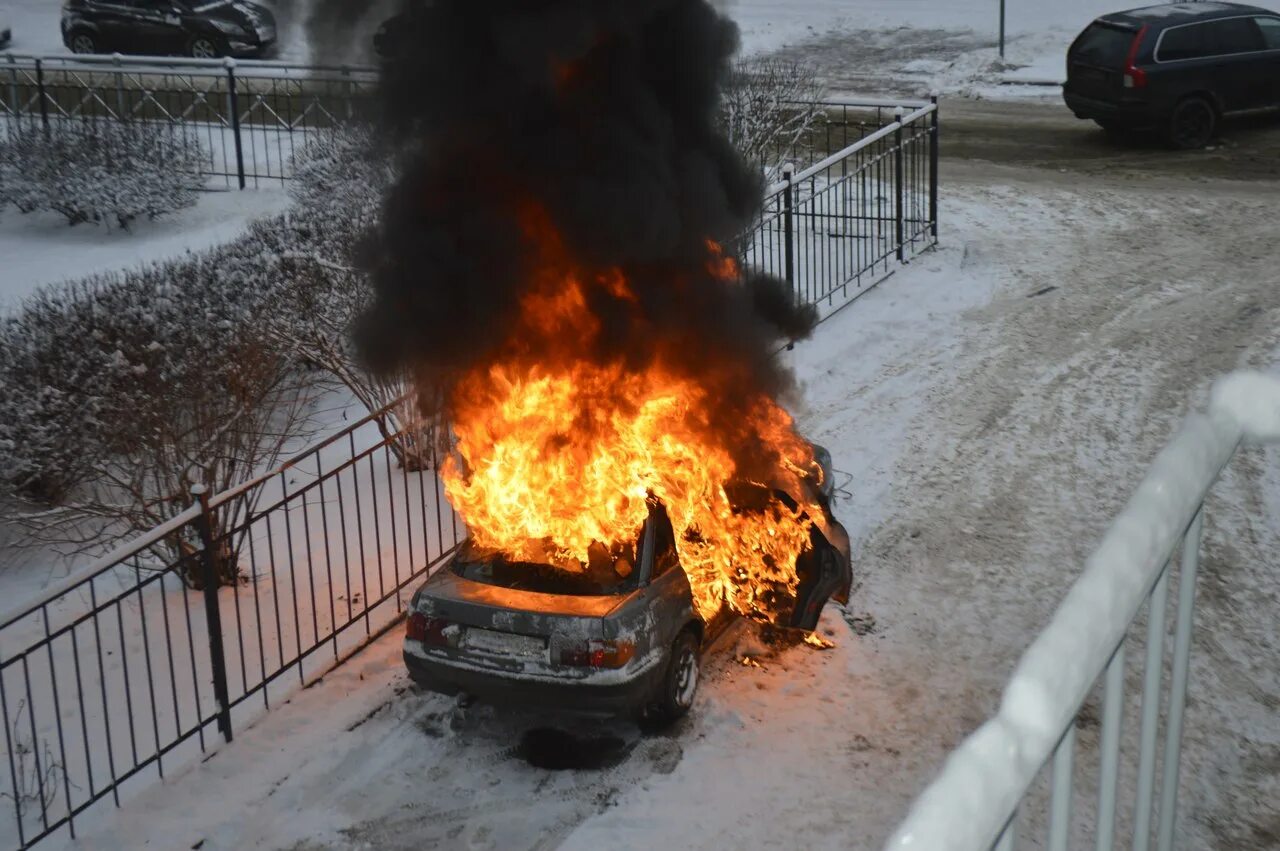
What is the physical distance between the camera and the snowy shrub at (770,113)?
Result: 51.5ft

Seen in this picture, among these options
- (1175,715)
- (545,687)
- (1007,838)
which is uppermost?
(1007,838)

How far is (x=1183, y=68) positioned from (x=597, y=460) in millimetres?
14046

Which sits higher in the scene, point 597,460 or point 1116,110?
point 1116,110

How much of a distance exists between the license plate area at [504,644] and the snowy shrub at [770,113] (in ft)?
28.5

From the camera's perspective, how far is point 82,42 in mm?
25797

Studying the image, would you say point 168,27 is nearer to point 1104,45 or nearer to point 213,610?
point 1104,45

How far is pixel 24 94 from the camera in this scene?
21.1 m

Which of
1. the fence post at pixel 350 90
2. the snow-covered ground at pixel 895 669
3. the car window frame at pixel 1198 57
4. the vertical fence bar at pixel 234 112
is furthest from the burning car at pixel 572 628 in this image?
the car window frame at pixel 1198 57

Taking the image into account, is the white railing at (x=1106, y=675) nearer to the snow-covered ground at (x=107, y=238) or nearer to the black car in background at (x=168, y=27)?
the snow-covered ground at (x=107, y=238)

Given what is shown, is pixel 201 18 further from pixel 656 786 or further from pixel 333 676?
pixel 656 786

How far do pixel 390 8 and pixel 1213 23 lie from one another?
15.1 meters

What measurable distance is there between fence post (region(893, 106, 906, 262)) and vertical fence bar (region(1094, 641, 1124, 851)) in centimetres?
1321

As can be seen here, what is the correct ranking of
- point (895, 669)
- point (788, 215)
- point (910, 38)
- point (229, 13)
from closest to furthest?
point (895, 669) → point (788, 215) → point (229, 13) → point (910, 38)

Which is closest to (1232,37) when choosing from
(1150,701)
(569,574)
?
(569,574)
